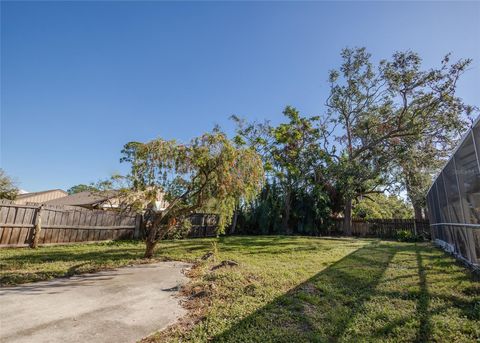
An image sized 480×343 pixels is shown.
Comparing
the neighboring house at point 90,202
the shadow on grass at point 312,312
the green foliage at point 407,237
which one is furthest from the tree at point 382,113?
the neighboring house at point 90,202

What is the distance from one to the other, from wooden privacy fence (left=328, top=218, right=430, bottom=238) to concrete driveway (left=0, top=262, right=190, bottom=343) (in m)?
15.8

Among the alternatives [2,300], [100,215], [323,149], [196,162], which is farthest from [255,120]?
[2,300]

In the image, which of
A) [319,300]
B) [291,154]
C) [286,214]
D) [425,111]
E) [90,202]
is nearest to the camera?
[319,300]

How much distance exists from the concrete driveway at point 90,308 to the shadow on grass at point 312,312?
0.96 m

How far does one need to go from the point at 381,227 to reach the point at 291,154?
25.9 feet

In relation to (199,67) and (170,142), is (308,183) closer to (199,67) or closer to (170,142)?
(199,67)

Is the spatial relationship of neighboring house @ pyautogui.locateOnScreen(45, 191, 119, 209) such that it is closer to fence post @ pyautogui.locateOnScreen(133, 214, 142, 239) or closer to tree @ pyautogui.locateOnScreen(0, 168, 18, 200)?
tree @ pyautogui.locateOnScreen(0, 168, 18, 200)

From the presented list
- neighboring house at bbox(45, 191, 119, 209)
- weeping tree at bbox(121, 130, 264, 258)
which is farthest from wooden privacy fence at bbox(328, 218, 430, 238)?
neighboring house at bbox(45, 191, 119, 209)

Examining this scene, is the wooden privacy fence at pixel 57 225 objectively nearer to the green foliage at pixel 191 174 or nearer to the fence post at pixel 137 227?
the fence post at pixel 137 227

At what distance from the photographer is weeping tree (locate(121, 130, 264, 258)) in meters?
6.16

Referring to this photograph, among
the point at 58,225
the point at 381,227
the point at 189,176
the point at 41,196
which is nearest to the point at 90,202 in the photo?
the point at 58,225

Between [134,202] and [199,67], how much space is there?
6618mm

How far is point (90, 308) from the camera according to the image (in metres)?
3.25

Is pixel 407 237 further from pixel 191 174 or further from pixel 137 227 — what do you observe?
pixel 137 227
